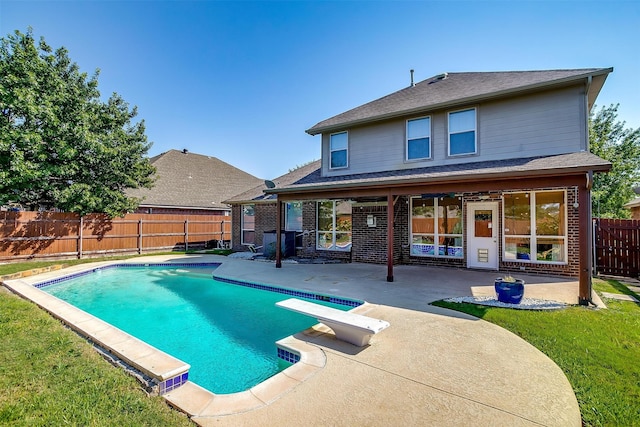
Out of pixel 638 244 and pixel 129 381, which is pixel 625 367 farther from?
pixel 638 244

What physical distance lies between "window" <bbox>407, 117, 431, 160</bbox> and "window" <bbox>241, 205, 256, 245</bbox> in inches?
365

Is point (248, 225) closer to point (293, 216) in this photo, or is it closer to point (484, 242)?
point (293, 216)

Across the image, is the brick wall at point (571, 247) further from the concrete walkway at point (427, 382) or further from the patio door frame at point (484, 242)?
the concrete walkway at point (427, 382)


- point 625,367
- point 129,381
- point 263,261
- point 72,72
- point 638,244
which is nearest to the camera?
point 129,381

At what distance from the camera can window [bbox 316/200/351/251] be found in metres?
12.4

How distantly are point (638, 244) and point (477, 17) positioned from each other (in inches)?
319

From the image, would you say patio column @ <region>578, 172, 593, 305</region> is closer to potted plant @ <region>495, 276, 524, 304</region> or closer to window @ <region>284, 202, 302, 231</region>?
potted plant @ <region>495, 276, 524, 304</region>

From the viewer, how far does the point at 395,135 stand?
33.9 ft

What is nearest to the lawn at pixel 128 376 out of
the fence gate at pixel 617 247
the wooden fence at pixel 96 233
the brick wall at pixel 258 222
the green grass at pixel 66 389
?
the green grass at pixel 66 389

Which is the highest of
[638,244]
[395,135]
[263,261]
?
[395,135]

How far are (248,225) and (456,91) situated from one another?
38.3ft

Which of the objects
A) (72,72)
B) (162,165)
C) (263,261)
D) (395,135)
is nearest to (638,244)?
(395,135)

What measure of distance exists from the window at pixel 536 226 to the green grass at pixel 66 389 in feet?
31.8

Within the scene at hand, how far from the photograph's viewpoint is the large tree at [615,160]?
66.3 ft
